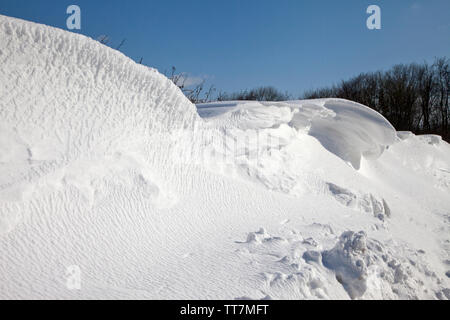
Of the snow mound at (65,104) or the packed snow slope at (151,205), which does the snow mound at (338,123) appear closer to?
the packed snow slope at (151,205)

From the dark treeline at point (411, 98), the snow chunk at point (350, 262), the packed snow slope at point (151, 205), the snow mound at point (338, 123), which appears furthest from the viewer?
the dark treeline at point (411, 98)

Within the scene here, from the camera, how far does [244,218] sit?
9.07 feet

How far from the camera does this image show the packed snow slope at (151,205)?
69.9 inches

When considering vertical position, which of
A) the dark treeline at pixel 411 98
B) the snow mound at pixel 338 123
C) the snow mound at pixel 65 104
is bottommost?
the snow mound at pixel 65 104

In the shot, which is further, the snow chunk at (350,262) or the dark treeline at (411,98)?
the dark treeline at (411,98)

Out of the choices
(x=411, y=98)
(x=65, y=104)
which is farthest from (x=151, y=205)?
(x=411, y=98)

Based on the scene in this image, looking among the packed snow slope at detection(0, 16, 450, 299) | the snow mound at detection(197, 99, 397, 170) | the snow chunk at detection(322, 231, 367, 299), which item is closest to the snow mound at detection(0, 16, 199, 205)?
the packed snow slope at detection(0, 16, 450, 299)

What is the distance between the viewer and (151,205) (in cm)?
240

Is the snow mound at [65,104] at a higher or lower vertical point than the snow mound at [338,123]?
lower

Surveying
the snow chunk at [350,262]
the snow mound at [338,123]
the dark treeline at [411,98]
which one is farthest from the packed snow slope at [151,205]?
the dark treeline at [411,98]

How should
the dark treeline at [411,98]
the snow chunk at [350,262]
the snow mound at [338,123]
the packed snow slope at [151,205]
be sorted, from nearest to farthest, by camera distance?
1. the packed snow slope at [151,205]
2. the snow chunk at [350,262]
3. the snow mound at [338,123]
4. the dark treeline at [411,98]

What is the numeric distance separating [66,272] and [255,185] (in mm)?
1952
